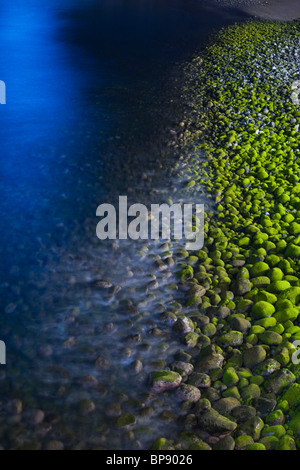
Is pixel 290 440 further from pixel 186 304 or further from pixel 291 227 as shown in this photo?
pixel 291 227

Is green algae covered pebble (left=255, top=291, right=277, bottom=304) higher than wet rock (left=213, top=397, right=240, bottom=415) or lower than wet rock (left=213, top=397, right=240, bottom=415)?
higher

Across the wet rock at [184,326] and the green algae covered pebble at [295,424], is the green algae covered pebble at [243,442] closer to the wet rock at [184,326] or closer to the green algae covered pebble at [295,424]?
the green algae covered pebble at [295,424]

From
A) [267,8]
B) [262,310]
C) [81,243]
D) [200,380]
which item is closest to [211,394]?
[200,380]

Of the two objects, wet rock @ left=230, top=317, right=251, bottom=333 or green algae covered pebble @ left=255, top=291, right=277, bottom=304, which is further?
green algae covered pebble @ left=255, top=291, right=277, bottom=304

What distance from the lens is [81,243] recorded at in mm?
5547

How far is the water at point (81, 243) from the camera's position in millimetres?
3653

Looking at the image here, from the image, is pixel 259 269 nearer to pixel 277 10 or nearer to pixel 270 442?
pixel 270 442

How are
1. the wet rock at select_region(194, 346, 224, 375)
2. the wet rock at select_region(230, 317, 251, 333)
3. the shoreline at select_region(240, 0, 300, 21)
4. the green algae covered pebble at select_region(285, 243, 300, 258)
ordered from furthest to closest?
the shoreline at select_region(240, 0, 300, 21)
the green algae covered pebble at select_region(285, 243, 300, 258)
the wet rock at select_region(230, 317, 251, 333)
the wet rock at select_region(194, 346, 224, 375)

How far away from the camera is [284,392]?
3594 millimetres

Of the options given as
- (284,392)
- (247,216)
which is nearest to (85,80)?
(247,216)

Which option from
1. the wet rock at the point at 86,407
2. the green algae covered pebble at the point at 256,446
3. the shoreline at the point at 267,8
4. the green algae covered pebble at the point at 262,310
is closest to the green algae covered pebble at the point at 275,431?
the green algae covered pebble at the point at 256,446

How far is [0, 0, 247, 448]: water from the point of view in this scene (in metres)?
3.65

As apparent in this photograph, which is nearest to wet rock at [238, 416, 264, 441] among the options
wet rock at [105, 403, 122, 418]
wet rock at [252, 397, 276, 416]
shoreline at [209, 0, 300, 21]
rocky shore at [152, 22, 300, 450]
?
rocky shore at [152, 22, 300, 450]

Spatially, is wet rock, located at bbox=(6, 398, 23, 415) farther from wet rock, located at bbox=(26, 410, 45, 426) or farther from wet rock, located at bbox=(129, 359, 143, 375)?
wet rock, located at bbox=(129, 359, 143, 375)
